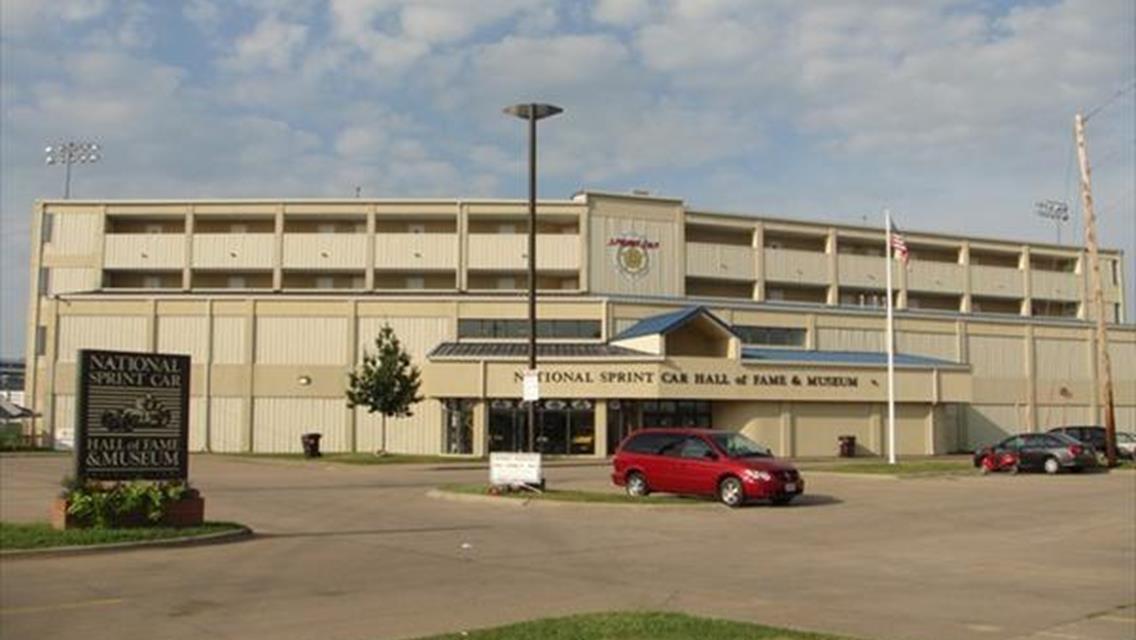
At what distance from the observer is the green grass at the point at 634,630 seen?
877 cm

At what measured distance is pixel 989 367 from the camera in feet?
220

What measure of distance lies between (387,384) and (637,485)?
2207 cm

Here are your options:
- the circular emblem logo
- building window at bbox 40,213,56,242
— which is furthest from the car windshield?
building window at bbox 40,213,56,242

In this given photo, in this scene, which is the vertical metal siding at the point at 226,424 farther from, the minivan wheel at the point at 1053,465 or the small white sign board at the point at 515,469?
the minivan wheel at the point at 1053,465

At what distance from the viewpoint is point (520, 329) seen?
58406mm

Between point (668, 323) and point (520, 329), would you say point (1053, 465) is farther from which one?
point (520, 329)

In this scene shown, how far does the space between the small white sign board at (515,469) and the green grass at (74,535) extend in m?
9.70

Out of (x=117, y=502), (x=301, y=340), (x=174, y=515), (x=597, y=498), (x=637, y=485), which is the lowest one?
(x=597, y=498)

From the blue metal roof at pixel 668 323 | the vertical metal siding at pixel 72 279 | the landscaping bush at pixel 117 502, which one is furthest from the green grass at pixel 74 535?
the vertical metal siding at pixel 72 279

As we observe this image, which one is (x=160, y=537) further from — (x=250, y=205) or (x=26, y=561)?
(x=250, y=205)

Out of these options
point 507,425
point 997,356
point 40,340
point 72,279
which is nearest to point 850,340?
point 997,356

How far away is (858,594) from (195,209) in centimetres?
5934

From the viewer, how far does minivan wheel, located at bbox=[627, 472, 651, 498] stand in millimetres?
26672

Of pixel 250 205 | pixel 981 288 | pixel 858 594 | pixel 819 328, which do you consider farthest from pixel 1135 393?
pixel 858 594
